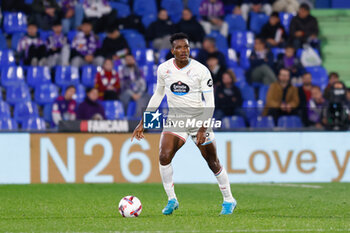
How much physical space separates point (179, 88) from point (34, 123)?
7847 mm

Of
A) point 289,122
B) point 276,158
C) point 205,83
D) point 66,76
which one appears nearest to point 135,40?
point 66,76

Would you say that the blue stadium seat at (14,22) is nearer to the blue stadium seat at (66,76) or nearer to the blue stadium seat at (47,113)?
the blue stadium seat at (66,76)

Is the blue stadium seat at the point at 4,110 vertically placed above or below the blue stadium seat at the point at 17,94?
below

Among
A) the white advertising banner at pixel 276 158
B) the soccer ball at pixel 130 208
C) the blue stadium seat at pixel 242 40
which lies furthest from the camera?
the blue stadium seat at pixel 242 40

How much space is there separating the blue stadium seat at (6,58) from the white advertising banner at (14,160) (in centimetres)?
371

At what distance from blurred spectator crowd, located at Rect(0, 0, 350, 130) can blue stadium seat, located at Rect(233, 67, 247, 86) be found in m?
0.03

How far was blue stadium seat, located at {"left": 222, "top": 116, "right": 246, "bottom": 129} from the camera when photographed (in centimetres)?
1429

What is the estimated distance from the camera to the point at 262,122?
1441cm

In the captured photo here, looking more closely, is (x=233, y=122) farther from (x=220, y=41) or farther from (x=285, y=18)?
(x=285, y=18)

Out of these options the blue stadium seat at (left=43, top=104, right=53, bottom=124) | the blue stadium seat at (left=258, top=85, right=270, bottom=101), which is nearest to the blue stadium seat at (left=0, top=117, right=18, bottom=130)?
the blue stadium seat at (left=43, top=104, right=53, bottom=124)

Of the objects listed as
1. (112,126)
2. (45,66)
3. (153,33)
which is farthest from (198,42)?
(112,126)

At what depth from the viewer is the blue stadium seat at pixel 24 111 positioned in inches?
621

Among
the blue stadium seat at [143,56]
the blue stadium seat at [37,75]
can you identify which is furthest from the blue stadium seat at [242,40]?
the blue stadium seat at [37,75]

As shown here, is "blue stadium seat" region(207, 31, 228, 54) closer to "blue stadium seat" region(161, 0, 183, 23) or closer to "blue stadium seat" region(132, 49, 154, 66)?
"blue stadium seat" region(161, 0, 183, 23)
